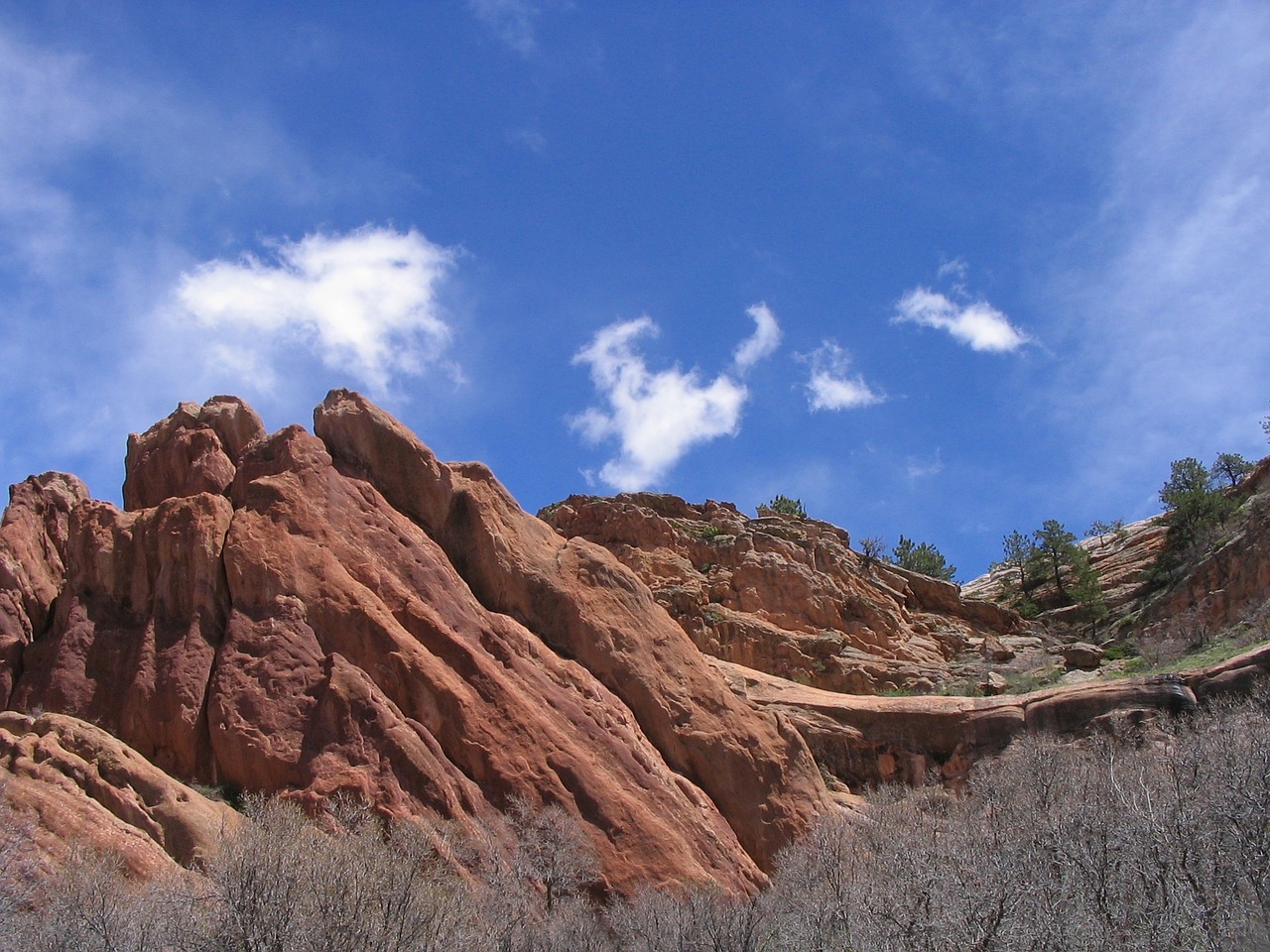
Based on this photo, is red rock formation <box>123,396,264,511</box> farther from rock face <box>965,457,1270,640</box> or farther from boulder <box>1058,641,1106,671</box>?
rock face <box>965,457,1270,640</box>

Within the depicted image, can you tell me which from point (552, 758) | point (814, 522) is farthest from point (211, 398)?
point (814, 522)

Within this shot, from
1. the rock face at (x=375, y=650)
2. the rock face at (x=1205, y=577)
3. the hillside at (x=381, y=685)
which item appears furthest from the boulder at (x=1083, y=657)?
the rock face at (x=375, y=650)

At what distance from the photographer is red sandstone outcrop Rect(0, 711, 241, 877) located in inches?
1019

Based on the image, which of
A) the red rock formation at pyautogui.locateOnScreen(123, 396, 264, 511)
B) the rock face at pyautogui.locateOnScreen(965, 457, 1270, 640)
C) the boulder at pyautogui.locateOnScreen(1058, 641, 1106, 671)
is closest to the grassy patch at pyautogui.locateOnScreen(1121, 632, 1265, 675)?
the rock face at pyautogui.locateOnScreen(965, 457, 1270, 640)

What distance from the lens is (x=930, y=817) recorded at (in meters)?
40.8

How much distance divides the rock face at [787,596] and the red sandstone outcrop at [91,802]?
118 feet

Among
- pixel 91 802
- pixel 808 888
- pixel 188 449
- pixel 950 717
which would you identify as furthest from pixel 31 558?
pixel 950 717

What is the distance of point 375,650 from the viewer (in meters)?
35.0

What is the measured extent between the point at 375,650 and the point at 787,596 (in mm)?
36819

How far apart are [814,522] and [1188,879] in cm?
5466

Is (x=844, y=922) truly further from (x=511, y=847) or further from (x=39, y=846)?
(x=39, y=846)

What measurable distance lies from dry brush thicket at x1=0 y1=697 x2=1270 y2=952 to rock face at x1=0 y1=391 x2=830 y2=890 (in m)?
2.10

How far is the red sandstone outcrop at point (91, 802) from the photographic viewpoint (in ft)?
84.9

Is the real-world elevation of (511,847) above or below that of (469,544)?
below
